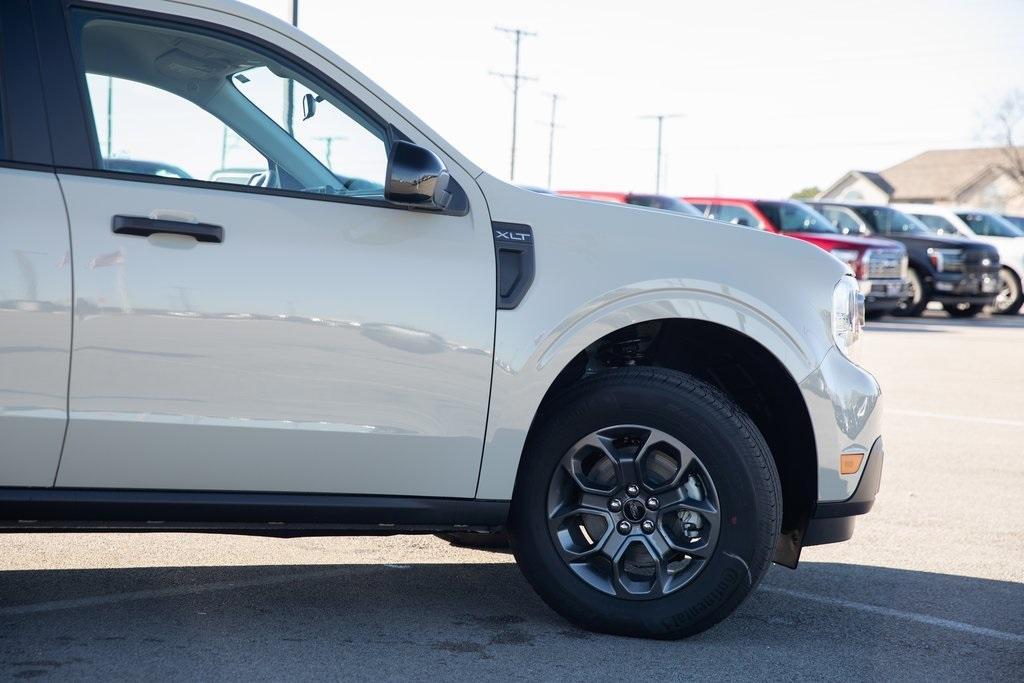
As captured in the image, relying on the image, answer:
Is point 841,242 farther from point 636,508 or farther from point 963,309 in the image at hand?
point 636,508

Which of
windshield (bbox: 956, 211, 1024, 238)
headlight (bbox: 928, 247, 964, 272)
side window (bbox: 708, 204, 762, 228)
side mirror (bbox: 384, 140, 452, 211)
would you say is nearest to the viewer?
side mirror (bbox: 384, 140, 452, 211)

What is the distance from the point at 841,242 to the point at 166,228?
54.2ft

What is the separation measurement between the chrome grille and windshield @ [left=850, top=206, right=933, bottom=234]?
2.60 metres

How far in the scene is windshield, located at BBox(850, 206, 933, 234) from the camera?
21812mm

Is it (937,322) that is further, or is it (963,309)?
(963,309)

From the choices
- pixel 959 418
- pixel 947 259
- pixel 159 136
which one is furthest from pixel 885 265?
pixel 159 136

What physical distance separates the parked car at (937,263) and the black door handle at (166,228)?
59.4ft

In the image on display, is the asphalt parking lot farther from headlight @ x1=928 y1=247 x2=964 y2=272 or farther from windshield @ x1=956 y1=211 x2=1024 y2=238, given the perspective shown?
windshield @ x1=956 y1=211 x2=1024 y2=238

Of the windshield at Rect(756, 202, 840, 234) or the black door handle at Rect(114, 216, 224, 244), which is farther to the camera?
the windshield at Rect(756, 202, 840, 234)

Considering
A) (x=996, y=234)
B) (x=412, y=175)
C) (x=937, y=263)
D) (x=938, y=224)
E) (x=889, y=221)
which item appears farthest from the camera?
(x=938, y=224)

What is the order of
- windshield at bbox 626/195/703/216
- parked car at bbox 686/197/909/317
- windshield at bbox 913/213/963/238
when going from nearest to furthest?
1. parked car at bbox 686/197/909/317
2. windshield at bbox 626/195/703/216
3. windshield at bbox 913/213/963/238

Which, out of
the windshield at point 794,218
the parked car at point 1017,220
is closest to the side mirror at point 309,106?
the windshield at point 794,218

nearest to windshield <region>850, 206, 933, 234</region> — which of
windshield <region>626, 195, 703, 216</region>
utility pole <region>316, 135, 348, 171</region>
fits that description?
windshield <region>626, 195, 703, 216</region>

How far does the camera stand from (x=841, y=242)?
18859mm
